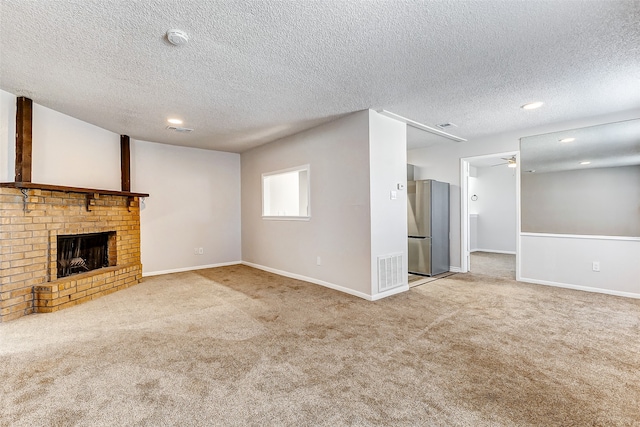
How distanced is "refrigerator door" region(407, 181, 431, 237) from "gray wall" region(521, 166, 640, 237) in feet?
4.90

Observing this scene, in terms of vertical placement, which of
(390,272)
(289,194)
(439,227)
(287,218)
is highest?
(289,194)

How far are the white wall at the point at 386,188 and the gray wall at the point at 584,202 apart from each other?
2.26 m

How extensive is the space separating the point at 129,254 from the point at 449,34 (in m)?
5.27

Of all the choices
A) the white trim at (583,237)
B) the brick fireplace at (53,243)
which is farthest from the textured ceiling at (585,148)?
the brick fireplace at (53,243)

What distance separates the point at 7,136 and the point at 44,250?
133cm

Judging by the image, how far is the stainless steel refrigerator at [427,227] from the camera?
16.9 feet

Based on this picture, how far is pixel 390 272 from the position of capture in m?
4.00

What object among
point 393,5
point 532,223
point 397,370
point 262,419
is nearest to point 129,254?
point 262,419

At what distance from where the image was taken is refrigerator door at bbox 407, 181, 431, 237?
16.9 ft

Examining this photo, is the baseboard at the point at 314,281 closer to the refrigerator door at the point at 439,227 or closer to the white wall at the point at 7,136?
the refrigerator door at the point at 439,227

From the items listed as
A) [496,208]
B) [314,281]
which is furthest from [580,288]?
[496,208]

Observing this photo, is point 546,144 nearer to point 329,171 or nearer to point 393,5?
point 329,171

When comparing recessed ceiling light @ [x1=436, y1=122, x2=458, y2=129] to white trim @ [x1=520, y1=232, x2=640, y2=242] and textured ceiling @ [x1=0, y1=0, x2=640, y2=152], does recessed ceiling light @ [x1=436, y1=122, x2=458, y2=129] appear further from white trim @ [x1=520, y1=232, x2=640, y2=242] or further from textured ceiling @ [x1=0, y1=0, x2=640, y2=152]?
white trim @ [x1=520, y1=232, x2=640, y2=242]

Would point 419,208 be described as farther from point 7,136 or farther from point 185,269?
point 7,136
